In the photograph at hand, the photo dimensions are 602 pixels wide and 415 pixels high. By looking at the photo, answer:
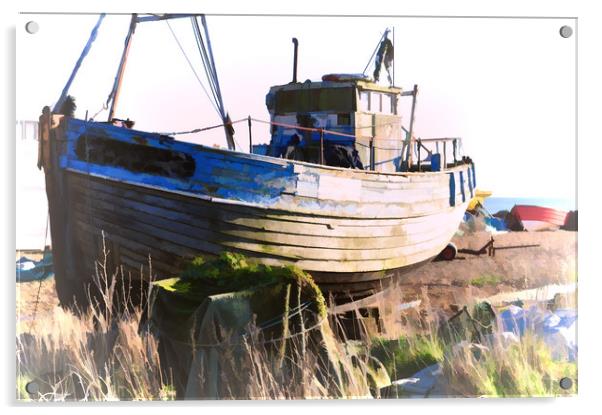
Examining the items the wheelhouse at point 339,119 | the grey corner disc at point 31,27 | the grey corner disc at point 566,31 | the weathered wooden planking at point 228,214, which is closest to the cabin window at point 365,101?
the wheelhouse at point 339,119

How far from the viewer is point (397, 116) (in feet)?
14.1

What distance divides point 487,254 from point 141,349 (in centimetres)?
219

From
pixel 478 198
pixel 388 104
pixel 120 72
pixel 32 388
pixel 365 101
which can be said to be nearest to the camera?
pixel 32 388

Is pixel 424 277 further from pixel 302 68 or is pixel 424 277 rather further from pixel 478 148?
pixel 302 68

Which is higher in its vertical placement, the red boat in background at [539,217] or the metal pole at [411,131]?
the metal pole at [411,131]

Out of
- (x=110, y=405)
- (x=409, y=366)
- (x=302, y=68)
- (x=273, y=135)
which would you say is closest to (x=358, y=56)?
(x=302, y=68)

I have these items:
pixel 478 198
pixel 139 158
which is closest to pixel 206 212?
pixel 139 158

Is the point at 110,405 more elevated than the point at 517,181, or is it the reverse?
the point at 517,181

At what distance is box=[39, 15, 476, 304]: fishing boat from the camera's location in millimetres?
3967

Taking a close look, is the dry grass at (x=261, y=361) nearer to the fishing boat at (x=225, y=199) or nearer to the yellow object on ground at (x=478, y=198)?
the fishing boat at (x=225, y=199)

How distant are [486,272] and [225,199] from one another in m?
1.67

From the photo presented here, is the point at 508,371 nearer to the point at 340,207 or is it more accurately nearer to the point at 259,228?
the point at 340,207

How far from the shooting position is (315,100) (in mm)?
4457

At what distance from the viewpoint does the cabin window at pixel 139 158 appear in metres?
3.97
